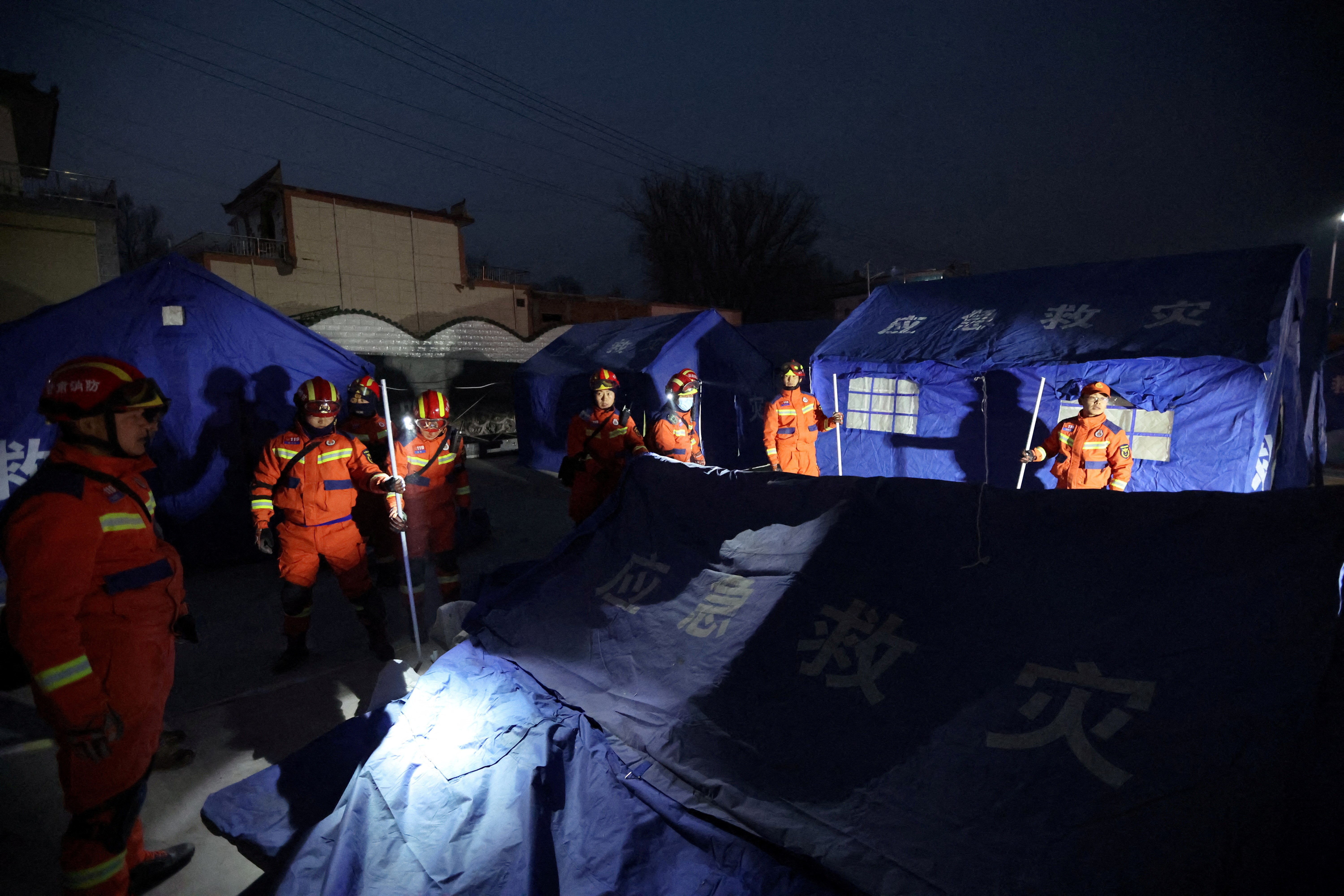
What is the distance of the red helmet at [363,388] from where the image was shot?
6.84 meters

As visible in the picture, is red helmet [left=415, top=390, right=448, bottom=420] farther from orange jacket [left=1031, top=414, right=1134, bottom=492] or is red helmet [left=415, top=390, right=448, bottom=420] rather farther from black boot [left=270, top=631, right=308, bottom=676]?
orange jacket [left=1031, top=414, right=1134, bottom=492]

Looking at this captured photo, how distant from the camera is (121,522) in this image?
7.37 feet

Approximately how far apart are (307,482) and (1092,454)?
6.64m

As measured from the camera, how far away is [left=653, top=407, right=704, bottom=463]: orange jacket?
607 centimetres

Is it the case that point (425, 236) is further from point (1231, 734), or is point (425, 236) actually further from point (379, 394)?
point (1231, 734)

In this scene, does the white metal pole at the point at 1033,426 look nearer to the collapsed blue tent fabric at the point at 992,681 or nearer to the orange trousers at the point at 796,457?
the orange trousers at the point at 796,457

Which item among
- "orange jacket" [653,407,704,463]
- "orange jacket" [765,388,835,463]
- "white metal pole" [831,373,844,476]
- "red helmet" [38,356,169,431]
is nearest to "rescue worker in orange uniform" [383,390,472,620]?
"orange jacket" [653,407,704,463]

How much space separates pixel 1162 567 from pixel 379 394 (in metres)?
8.85

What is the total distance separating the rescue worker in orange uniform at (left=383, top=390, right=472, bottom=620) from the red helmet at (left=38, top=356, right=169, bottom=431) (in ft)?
8.73

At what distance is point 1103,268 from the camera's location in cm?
769

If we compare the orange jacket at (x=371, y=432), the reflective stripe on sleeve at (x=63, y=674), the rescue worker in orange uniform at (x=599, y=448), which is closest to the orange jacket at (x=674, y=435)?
the rescue worker in orange uniform at (x=599, y=448)

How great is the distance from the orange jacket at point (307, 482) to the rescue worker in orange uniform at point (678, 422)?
270 cm

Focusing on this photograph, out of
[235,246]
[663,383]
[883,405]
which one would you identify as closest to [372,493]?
[663,383]

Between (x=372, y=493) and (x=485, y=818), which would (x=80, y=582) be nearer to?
(x=485, y=818)
